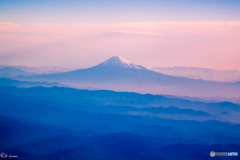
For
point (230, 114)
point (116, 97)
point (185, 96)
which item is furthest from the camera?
point (185, 96)

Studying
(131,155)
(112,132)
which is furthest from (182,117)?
(131,155)

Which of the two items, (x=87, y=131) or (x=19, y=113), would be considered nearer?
(x=87, y=131)

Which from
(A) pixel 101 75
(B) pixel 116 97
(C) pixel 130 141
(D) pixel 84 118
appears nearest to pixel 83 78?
(A) pixel 101 75

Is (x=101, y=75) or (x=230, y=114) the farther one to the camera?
(x=101, y=75)

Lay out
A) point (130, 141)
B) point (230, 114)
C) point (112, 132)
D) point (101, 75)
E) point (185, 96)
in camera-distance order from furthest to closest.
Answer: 1. point (101, 75)
2. point (185, 96)
3. point (230, 114)
4. point (112, 132)
5. point (130, 141)

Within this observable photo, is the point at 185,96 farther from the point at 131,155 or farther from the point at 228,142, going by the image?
the point at 131,155

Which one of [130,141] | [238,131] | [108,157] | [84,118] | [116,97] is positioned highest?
[116,97]

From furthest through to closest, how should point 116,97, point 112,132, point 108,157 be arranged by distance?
point 116,97 → point 112,132 → point 108,157

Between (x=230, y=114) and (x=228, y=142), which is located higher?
(x=230, y=114)

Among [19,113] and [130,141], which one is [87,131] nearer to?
[130,141]
